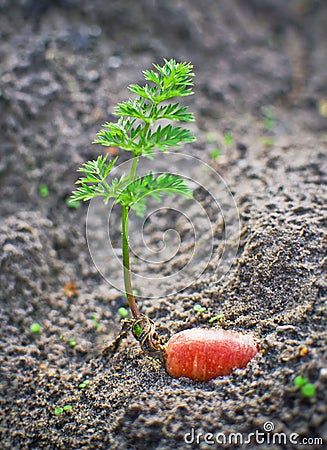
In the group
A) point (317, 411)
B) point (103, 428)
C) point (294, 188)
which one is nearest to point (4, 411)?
point (103, 428)

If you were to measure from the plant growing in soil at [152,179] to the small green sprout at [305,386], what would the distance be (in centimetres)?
25

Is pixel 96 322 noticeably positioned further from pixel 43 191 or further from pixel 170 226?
pixel 43 191

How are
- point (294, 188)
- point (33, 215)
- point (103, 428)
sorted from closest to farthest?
point (103, 428)
point (294, 188)
point (33, 215)

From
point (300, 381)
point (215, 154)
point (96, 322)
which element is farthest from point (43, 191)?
point (300, 381)

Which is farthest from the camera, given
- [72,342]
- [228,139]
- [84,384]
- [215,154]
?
[228,139]

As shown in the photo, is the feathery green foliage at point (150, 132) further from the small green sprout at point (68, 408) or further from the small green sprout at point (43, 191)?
the small green sprout at point (43, 191)

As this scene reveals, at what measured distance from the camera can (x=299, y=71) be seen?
13.7 ft

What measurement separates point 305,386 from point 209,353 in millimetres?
394

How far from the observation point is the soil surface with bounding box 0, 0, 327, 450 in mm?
1790

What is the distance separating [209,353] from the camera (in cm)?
187

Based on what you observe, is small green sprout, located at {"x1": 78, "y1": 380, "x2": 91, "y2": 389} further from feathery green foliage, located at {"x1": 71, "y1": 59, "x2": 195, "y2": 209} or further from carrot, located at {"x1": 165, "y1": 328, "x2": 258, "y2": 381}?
feathery green foliage, located at {"x1": 71, "y1": 59, "x2": 195, "y2": 209}

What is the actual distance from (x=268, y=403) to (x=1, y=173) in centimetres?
201

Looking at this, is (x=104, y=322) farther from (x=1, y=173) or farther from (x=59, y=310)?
(x=1, y=173)

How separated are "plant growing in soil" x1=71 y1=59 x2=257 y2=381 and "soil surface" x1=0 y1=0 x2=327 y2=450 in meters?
0.09
